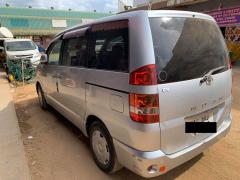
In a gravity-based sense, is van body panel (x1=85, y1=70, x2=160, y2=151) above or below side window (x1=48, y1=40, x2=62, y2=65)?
below

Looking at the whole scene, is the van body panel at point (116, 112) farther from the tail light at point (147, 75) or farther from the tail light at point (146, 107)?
the tail light at point (147, 75)

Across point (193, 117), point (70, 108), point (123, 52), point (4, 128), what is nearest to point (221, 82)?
point (193, 117)

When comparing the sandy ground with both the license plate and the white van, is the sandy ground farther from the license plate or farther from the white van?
the white van

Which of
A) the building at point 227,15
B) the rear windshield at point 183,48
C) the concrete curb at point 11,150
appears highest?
the building at point 227,15

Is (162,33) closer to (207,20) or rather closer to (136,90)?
(136,90)

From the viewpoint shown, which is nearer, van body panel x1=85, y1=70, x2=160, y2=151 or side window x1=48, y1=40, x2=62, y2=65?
van body panel x1=85, y1=70, x2=160, y2=151

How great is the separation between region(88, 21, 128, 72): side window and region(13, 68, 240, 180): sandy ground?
1483mm

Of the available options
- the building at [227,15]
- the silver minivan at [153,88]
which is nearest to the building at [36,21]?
the building at [227,15]

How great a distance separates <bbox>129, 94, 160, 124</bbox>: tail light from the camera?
2240mm

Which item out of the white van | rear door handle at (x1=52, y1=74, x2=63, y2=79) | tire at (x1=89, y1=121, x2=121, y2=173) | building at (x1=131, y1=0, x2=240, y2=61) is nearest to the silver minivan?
tire at (x1=89, y1=121, x2=121, y2=173)

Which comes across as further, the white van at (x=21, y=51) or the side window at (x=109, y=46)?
the white van at (x=21, y=51)

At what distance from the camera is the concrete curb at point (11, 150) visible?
3.28 m

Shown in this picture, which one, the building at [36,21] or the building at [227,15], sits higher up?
the building at [36,21]

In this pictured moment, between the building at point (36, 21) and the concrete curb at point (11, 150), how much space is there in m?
36.2
